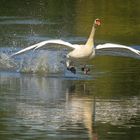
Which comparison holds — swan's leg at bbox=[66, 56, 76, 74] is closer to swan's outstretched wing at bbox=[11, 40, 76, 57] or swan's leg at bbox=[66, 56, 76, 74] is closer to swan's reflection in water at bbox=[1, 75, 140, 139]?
swan's outstretched wing at bbox=[11, 40, 76, 57]

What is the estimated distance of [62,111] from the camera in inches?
590

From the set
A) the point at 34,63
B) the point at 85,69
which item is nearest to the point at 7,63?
the point at 34,63

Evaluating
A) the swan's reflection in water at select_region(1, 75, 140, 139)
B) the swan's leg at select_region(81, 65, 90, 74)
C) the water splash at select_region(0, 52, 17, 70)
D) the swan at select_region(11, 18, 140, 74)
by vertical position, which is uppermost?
the swan at select_region(11, 18, 140, 74)

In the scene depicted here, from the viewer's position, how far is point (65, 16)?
42500mm

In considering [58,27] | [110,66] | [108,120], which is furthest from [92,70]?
[58,27]

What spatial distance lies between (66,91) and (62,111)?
2.71 meters

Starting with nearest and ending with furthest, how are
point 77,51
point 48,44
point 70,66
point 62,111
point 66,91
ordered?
point 62,111, point 66,91, point 48,44, point 77,51, point 70,66

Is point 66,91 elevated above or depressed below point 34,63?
below

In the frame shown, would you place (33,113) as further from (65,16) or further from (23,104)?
(65,16)

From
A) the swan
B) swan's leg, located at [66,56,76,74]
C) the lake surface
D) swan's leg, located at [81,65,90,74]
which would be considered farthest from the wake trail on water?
swan's leg, located at [81,65,90,74]

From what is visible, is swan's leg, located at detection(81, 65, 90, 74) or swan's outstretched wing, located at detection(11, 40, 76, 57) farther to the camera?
swan's leg, located at detection(81, 65, 90, 74)

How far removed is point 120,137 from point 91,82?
253 inches

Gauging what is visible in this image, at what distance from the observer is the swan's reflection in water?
13195 mm

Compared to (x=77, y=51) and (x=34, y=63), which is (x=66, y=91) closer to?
(x=77, y=51)
